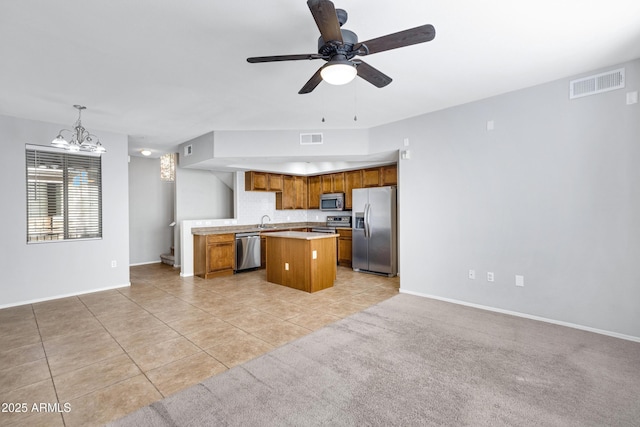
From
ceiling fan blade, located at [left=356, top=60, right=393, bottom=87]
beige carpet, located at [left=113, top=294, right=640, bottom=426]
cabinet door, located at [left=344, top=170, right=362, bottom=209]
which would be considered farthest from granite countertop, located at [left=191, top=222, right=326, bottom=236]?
ceiling fan blade, located at [left=356, top=60, right=393, bottom=87]

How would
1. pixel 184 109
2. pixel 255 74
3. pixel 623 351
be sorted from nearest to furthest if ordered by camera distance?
pixel 623 351 < pixel 255 74 < pixel 184 109

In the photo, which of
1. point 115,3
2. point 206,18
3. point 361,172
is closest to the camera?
point 115,3

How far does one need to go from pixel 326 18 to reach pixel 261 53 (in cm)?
115

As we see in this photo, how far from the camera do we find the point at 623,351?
2.77 metres

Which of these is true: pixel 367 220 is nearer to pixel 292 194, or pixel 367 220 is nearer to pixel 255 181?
pixel 292 194

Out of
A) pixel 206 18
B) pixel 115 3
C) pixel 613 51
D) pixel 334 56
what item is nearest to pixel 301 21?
pixel 334 56

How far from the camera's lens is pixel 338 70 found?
2088mm

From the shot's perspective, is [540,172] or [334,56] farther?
[540,172]

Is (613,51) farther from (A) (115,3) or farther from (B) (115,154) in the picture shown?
(B) (115,154)

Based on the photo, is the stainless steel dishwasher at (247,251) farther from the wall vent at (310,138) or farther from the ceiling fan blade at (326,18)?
the ceiling fan blade at (326,18)

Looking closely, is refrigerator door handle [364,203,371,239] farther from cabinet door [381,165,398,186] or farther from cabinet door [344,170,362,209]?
cabinet door [344,170,362,209]

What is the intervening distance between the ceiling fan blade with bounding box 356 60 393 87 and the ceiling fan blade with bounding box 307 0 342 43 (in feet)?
1.22

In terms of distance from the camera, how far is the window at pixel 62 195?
176 inches

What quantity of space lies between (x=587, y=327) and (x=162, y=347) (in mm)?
4398
